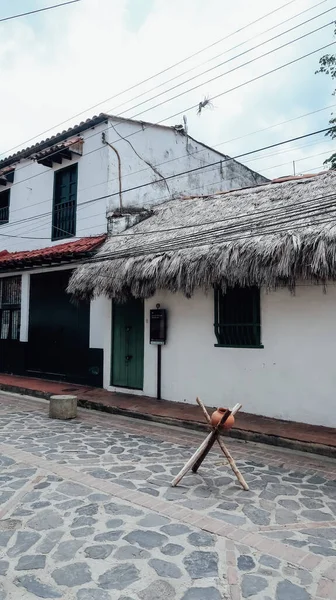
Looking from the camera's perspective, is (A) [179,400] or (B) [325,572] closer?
(B) [325,572]

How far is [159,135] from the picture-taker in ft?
40.6

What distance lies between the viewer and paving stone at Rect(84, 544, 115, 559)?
10.2 feet

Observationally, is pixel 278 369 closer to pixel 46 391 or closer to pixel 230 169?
pixel 46 391

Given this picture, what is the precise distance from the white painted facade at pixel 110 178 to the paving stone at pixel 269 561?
870cm

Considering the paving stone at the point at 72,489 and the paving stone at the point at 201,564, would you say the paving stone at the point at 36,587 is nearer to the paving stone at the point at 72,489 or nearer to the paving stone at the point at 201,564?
the paving stone at the point at 201,564

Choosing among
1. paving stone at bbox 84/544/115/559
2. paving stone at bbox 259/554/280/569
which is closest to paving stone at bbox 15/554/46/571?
paving stone at bbox 84/544/115/559

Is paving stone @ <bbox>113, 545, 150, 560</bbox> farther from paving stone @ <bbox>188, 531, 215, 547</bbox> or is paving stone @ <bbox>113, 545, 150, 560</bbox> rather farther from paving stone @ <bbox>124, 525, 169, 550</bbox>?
paving stone @ <bbox>188, 531, 215, 547</bbox>

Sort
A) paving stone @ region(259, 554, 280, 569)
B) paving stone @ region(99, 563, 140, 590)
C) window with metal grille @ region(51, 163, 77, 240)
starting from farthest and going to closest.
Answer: window with metal grille @ region(51, 163, 77, 240)
paving stone @ region(259, 554, 280, 569)
paving stone @ region(99, 563, 140, 590)

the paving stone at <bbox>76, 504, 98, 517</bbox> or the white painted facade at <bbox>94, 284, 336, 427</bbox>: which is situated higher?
the white painted facade at <bbox>94, 284, 336, 427</bbox>

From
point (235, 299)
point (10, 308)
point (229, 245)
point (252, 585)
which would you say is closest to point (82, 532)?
point (252, 585)

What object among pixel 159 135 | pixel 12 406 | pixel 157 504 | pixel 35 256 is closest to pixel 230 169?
pixel 159 135

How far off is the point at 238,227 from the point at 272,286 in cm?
151

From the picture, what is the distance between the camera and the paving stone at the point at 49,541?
Result: 3.21 meters

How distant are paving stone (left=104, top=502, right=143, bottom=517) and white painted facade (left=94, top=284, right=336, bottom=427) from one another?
12.2 feet
